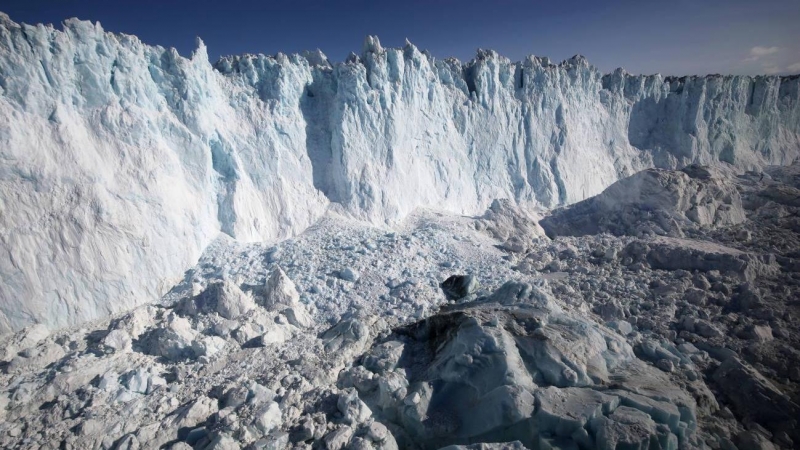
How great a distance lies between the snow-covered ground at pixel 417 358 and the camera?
563 centimetres

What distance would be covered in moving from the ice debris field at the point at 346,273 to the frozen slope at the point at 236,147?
7 centimetres

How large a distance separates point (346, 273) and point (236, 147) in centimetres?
584

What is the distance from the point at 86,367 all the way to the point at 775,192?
2822 cm

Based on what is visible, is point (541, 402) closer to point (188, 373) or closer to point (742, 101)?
point (188, 373)

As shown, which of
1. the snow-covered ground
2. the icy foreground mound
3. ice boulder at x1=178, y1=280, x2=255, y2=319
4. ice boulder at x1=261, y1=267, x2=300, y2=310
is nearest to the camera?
the icy foreground mound

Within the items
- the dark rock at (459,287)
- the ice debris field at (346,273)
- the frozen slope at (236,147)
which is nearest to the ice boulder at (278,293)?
the ice debris field at (346,273)

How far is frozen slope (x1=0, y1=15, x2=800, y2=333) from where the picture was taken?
9.01 m

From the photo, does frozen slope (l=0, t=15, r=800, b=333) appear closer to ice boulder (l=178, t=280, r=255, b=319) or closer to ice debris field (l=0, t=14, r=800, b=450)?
ice debris field (l=0, t=14, r=800, b=450)

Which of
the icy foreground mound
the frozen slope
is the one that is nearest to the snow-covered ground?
the icy foreground mound

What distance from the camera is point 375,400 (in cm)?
644

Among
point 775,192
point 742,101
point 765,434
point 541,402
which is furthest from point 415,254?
point 742,101

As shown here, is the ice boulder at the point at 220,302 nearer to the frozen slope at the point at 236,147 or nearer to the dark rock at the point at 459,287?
the frozen slope at the point at 236,147

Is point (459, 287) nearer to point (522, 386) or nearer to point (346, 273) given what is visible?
point (346, 273)

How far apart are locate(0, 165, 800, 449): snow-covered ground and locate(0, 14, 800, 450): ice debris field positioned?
0.15ft
